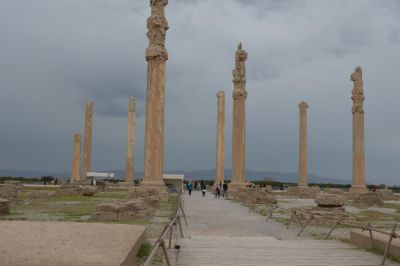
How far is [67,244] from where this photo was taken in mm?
6742

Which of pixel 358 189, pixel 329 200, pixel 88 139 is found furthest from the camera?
pixel 88 139

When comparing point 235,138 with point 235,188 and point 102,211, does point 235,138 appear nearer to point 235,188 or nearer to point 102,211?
point 235,188

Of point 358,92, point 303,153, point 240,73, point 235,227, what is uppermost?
point 240,73

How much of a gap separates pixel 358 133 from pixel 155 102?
1903cm

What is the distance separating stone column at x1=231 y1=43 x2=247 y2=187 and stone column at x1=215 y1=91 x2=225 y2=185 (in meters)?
11.0

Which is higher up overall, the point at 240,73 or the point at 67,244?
the point at 240,73

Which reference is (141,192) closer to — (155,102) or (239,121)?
(155,102)

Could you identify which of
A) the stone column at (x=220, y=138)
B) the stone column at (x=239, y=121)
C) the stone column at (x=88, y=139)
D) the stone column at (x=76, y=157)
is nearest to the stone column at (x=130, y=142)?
the stone column at (x=88, y=139)

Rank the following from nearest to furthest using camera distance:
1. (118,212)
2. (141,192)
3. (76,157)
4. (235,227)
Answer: (235,227) → (118,212) → (141,192) → (76,157)

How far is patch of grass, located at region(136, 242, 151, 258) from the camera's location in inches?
331

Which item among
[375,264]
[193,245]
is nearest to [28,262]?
[193,245]

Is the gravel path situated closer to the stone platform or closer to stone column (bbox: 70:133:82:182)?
the stone platform

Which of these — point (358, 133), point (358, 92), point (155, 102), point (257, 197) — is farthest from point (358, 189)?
point (155, 102)

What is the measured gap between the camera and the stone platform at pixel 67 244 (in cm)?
565
